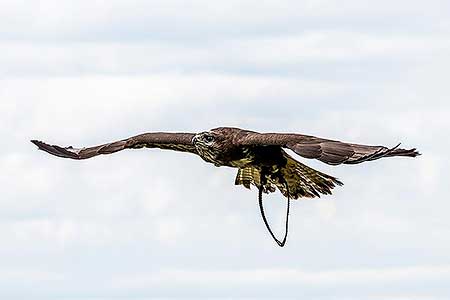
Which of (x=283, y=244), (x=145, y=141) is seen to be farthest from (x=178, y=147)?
(x=283, y=244)

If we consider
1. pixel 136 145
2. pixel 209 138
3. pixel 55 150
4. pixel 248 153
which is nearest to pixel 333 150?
pixel 248 153

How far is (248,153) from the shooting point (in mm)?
60969

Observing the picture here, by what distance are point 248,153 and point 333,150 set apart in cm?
633

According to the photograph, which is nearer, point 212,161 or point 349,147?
point 349,147

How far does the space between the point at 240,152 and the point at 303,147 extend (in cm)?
530

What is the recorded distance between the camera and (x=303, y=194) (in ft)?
205

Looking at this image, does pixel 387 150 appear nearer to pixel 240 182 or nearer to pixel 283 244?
pixel 283 244

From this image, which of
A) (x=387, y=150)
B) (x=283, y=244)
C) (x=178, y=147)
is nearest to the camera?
(x=387, y=150)

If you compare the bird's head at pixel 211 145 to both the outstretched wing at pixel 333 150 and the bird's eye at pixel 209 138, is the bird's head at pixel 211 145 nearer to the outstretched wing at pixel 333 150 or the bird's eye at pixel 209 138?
the bird's eye at pixel 209 138

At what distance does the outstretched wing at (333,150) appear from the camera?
176 ft

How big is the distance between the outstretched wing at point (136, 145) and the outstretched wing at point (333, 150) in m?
5.02

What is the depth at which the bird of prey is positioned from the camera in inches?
2389

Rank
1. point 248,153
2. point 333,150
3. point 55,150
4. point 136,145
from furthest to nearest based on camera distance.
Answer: point 55,150 < point 136,145 < point 248,153 < point 333,150

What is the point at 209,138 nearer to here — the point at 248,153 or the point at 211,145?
the point at 211,145
